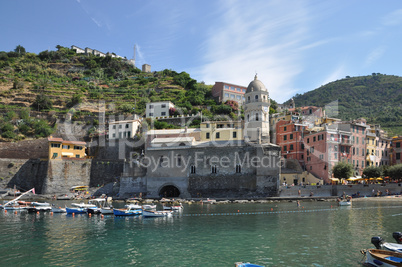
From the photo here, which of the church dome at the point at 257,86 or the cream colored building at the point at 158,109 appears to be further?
the cream colored building at the point at 158,109

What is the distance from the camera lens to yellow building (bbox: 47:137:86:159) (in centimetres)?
5030

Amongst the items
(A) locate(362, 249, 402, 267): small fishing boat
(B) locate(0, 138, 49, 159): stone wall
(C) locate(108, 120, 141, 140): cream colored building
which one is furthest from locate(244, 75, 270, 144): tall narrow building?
(A) locate(362, 249, 402, 267): small fishing boat

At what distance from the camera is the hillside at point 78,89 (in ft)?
219

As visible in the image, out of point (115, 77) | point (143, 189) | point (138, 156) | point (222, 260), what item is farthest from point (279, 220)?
point (115, 77)

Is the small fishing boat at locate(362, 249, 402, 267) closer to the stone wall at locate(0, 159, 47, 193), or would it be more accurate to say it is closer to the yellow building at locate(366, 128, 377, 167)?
the yellow building at locate(366, 128, 377, 167)

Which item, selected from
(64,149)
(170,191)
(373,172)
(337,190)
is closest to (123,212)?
(170,191)

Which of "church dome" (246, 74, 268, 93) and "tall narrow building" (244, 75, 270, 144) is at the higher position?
"church dome" (246, 74, 268, 93)

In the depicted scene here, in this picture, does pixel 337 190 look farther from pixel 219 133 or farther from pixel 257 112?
pixel 219 133

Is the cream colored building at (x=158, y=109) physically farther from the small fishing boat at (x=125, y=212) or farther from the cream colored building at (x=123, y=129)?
the small fishing boat at (x=125, y=212)

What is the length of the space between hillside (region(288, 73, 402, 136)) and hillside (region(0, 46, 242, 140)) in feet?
159

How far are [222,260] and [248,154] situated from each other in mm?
30500

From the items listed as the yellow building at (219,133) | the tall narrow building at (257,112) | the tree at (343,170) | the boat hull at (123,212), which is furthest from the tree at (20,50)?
the tree at (343,170)

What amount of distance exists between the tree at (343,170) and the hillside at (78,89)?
25242 mm

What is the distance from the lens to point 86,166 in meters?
51.4
